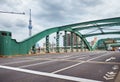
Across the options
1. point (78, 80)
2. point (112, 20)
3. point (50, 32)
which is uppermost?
point (112, 20)

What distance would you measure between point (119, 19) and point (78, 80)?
38585mm

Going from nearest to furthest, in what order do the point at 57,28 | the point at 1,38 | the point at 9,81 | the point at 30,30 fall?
1. the point at 9,81
2. the point at 1,38
3. the point at 30,30
4. the point at 57,28

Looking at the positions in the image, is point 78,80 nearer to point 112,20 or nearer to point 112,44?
point 112,20

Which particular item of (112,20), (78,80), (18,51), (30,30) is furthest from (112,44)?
(78,80)

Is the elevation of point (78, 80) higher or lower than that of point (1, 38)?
lower

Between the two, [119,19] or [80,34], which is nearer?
[119,19]

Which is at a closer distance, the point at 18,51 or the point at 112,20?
the point at 18,51

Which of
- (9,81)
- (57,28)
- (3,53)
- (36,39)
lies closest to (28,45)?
(36,39)

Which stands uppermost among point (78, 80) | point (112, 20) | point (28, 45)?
point (112, 20)

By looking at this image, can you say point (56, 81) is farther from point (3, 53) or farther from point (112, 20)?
point (112, 20)

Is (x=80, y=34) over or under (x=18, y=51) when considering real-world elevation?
over

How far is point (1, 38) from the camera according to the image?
2623 cm

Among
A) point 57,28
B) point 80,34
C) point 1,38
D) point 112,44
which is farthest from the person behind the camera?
point 112,44

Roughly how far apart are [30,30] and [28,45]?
9.05 metres
